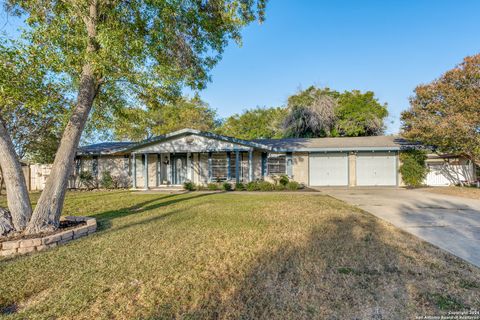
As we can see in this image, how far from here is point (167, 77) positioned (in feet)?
20.7

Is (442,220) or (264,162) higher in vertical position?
(264,162)

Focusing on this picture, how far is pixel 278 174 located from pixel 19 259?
13.2 meters

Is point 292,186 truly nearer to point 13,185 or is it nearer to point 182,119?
point 13,185

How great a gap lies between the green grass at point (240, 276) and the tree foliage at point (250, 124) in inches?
1095

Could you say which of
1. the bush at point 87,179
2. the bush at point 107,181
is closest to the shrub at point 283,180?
the bush at point 107,181

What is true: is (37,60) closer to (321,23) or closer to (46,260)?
(46,260)

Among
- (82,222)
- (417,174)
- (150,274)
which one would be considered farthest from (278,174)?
(150,274)

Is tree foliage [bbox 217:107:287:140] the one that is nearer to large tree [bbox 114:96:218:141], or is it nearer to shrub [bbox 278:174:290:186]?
large tree [bbox 114:96:218:141]

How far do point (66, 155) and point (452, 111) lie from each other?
16.3 metres

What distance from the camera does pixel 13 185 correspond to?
5.37m

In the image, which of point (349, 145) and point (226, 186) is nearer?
point (226, 186)

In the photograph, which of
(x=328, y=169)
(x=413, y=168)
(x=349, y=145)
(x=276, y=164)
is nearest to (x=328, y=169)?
(x=328, y=169)

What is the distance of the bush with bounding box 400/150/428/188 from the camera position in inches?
577

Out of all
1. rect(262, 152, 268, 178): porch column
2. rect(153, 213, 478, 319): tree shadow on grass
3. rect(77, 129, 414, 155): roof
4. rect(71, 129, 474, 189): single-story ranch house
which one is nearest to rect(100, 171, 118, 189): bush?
rect(71, 129, 474, 189): single-story ranch house
